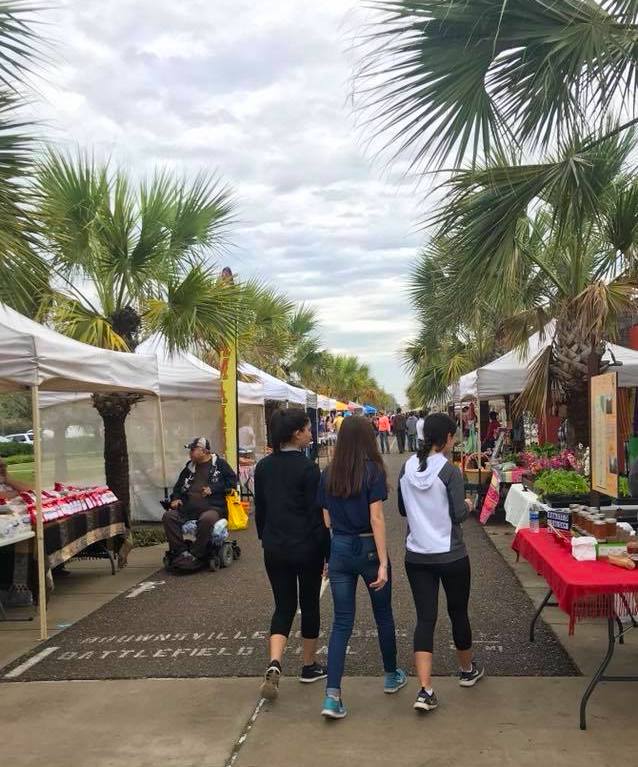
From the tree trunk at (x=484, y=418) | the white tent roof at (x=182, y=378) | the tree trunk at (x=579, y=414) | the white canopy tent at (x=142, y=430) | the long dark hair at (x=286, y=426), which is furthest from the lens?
the tree trunk at (x=484, y=418)

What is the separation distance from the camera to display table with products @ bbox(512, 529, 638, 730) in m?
4.04

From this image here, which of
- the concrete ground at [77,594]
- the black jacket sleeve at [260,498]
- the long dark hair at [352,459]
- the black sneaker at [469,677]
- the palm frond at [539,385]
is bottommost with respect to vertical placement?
the concrete ground at [77,594]

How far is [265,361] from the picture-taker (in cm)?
2489

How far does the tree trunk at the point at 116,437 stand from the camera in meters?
11.1

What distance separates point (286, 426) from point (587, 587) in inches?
74.7

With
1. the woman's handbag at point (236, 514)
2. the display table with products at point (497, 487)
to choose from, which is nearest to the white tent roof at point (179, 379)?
the woman's handbag at point (236, 514)

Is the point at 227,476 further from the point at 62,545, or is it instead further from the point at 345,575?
the point at 345,575

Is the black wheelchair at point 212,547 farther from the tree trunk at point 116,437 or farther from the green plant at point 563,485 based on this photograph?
the green plant at point 563,485

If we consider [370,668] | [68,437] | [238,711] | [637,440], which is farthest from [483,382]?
[238,711]

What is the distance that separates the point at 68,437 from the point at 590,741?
34.2 ft

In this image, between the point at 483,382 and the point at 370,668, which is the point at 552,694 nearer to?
the point at 370,668

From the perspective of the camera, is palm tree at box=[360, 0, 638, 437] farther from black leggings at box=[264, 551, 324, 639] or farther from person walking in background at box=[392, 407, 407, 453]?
person walking in background at box=[392, 407, 407, 453]

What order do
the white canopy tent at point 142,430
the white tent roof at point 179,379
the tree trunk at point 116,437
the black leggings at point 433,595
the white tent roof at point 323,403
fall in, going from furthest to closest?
the white tent roof at point 323,403
the white canopy tent at point 142,430
the white tent roof at point 179,379
the tree trunk at point 116,437
the black leggings at point 433,595

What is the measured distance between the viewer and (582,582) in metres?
4.04
